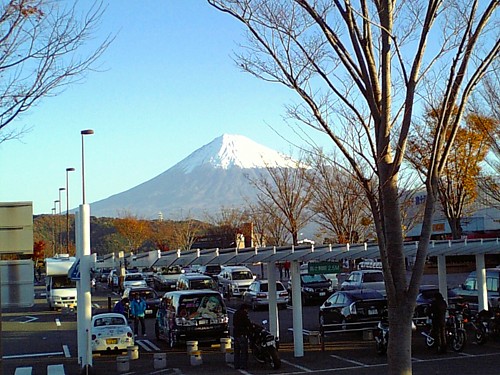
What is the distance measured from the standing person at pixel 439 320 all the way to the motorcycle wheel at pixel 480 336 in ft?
6.35

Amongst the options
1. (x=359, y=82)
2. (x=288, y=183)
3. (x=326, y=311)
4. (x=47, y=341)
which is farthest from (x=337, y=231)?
(x=359, y=82)

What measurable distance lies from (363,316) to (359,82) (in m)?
15.8

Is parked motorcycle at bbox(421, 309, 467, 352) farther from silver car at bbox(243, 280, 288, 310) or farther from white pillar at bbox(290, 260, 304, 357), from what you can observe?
silver car at bbox(243, 280, 288, 310)

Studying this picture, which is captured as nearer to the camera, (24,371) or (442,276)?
(24,371)

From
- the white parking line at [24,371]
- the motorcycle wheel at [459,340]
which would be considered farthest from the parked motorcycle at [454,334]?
the white parking line at [24,371]

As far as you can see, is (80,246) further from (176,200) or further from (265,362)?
(176,200)

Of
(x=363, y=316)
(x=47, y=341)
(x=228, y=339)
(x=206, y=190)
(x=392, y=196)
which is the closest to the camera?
(x=392, y=196)

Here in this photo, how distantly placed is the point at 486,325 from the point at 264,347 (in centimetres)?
671

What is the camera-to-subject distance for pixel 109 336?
71.2 feet

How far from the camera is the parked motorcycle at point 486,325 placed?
20547 mm

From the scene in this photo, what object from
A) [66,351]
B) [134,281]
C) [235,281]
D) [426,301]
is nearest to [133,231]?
[134,281]

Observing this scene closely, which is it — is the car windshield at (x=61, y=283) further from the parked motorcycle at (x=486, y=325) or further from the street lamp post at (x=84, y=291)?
the parked motorcycle at (x=486, y=325)

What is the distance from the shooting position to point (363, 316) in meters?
23.2

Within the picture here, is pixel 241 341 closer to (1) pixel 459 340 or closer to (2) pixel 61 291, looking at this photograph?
(1) pixel 459 340
